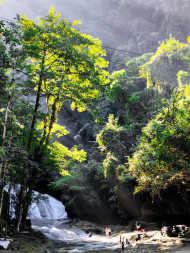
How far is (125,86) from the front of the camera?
104ft

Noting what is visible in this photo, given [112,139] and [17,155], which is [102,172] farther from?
[17,155]

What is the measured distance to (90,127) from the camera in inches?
1531

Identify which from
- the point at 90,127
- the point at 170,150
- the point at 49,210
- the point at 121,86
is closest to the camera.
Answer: the point at 170,150

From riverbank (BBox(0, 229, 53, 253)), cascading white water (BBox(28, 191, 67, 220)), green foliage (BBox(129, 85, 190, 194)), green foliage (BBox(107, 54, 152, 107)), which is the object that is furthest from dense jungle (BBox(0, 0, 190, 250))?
Result: cascading white water (BBox(28, 191, 67, 220))

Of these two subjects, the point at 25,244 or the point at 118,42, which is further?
the point at 118,42

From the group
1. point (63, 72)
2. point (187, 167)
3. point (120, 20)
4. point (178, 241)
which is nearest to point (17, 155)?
point (63, 72)

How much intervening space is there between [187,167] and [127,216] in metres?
13.4

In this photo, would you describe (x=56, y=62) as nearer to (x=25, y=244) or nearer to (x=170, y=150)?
(x=170, y=150)

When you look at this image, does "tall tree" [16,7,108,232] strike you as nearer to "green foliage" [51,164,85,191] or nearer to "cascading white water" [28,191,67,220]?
"green foliage" [51,164,85,191]

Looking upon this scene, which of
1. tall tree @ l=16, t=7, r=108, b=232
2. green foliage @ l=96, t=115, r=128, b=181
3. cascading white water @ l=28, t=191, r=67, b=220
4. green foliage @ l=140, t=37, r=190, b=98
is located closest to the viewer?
tall tree @ l=16, t=7, r=108, b=232

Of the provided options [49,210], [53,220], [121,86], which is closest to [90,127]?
[121,86]

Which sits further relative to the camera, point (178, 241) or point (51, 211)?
point (51, 211)

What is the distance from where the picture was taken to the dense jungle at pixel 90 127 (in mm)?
9984

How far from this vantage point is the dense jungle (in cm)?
998
